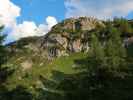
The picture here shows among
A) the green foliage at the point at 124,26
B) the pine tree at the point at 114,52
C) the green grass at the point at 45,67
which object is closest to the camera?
the pine tree at the point at 114,52

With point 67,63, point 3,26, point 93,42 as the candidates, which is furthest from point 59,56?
point 3,26

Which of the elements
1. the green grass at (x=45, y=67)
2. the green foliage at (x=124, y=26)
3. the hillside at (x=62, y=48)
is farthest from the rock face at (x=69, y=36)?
the green foliage at (x=124, y=26)

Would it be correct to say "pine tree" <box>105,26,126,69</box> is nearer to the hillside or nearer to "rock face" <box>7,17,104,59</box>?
the hillside

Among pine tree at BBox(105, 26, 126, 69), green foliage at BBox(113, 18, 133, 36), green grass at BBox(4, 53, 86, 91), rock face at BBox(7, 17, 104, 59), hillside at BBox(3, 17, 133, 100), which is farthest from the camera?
green foliage at BBox(113, 18, 133, 36)

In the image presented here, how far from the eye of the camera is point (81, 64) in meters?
114

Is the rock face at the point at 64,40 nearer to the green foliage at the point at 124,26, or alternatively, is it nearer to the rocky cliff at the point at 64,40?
the rocky cliff at the point at 64,40

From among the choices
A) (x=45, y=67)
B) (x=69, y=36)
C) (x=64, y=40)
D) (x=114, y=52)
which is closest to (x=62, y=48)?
(x=64, y=40)

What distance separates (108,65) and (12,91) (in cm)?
2693

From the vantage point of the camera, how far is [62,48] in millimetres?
135875

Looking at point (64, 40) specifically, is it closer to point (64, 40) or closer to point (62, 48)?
point (64, 40)

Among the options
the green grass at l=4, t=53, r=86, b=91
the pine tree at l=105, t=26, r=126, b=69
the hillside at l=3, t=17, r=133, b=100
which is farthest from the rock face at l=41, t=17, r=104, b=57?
the pine tree at l=105, t=26, r=126, b=69

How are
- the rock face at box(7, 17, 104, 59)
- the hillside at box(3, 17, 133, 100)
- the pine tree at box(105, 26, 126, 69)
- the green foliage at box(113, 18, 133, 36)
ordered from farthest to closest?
the green foliage at box(113, 18, 133, 36) < the rock face at box(7, 17, 104, 59) < the hillside at box(3, 17, 133, 100) < the pine tree at box(105, 26, 126, 69)

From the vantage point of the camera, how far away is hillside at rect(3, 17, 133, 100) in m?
114

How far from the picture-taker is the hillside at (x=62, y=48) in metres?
114
